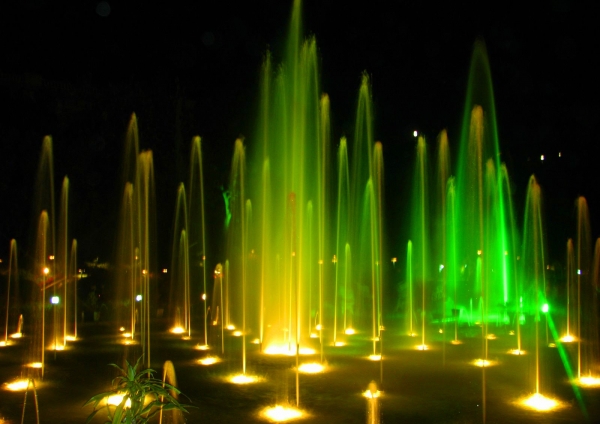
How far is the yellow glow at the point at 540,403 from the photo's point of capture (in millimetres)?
9031

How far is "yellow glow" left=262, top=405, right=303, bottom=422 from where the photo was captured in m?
8.38

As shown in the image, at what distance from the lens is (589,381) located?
1098 cm

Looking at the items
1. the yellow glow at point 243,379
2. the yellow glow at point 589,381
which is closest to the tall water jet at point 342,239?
the yellow glow at point 243,379

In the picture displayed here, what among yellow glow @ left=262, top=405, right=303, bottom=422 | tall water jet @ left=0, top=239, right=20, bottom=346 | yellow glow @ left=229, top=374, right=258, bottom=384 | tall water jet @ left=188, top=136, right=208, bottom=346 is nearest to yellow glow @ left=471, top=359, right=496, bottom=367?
yellow glow @ left=229, top=374, right=258, bottom=384

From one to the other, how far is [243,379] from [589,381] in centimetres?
656

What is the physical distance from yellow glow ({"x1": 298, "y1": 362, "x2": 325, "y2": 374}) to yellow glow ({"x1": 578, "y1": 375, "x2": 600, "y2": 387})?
494cm

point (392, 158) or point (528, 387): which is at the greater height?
point (392, 158)

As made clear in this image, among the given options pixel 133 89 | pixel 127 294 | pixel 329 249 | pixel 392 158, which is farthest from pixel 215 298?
pixel 392 158

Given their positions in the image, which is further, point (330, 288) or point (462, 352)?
point (330, 288)

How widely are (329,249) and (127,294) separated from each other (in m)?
11.2

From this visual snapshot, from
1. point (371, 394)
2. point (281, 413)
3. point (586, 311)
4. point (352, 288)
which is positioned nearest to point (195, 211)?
point (352, 288)

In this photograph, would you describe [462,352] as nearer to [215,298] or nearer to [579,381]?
[579,381]

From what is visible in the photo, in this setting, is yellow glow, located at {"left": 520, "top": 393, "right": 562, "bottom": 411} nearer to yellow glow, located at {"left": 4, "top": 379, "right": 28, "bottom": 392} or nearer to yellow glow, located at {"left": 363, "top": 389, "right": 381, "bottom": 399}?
yellow glow, located at {"left": 363, "top": 389, "right": 381, "bottom": 399}

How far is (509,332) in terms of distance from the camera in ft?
61.7
